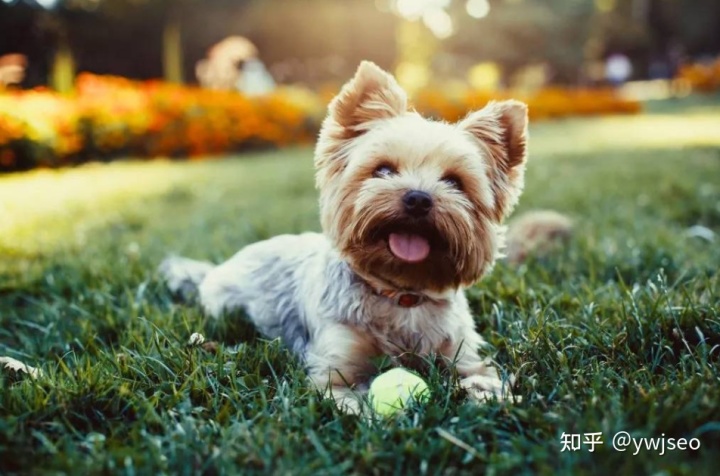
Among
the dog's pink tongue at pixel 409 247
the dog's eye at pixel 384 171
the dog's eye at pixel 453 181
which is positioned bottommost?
the dog's pink tongue at pixel 409 247

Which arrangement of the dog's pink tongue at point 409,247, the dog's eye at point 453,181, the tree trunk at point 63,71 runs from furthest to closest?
1. the tree trunk at point 63,71
2. the dog's eye at point 453,181
3. the dog's pink tongue at point 409,247

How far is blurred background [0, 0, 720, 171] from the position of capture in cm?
1399

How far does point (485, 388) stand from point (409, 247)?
2.57 ft

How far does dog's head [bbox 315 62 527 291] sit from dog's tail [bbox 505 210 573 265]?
1737 millimetres

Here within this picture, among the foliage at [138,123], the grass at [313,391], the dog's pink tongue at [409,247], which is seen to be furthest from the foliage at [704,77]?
the dog's pink tongue at [409,247]

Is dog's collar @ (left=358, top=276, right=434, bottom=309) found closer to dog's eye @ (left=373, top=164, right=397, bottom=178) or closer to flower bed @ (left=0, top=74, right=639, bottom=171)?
dog's eye @ (left=373, top=164, right=397, bottom=178)

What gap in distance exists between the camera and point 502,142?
3.71 m

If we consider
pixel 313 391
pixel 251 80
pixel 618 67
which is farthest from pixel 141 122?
pixel 618 67

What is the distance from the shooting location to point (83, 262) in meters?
5.25

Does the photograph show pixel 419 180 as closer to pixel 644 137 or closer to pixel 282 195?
pixel 282 195

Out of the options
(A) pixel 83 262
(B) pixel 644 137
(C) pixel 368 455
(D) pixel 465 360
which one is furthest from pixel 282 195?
(B) pixel 644 137

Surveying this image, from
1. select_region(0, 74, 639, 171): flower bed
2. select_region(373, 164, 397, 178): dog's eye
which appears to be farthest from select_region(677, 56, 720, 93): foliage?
select_region(373, 164, 397, 178): dog's eye

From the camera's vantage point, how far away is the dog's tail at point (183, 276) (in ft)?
15.4

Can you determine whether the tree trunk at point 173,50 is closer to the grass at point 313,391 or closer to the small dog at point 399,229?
the grass at point 313,391
